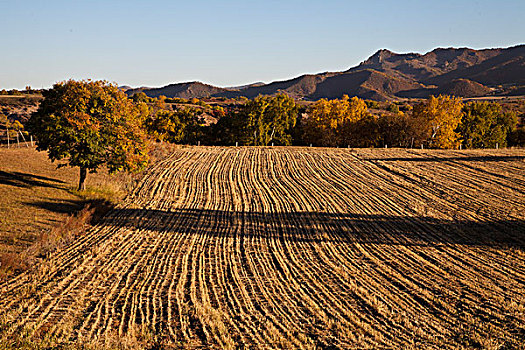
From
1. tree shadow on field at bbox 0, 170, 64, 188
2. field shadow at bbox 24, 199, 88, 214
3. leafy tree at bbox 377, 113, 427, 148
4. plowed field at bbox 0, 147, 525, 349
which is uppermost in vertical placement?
leafy tree at bbox 377, 113, 427, 148

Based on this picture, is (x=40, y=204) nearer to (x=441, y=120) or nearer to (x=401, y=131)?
(x=401, y=131)

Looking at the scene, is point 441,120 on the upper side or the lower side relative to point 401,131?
upper

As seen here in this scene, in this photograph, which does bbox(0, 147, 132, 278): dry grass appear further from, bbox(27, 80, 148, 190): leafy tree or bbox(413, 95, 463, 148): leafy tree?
bbox(413, 95, 463, 148): leafy tree

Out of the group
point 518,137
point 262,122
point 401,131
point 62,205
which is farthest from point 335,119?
point 62,205

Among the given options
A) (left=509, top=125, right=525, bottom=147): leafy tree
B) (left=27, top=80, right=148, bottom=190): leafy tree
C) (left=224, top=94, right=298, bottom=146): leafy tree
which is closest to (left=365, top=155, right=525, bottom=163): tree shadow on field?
(left=27, top=80, right=148, bottom=190): leafy tree

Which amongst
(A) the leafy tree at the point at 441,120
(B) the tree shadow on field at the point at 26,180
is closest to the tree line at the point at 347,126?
(A) the leafy tree at the point at 441,120

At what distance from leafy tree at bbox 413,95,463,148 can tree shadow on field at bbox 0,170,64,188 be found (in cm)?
5604

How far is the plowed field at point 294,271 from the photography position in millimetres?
11430

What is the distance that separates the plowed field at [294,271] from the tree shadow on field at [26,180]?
6.42 m

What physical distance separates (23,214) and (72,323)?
42.2 feet

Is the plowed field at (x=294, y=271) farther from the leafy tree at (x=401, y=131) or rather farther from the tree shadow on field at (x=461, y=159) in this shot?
the leafy tree at (x=401, y=131)

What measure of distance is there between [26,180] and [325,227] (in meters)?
23.1

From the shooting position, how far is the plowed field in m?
11.4

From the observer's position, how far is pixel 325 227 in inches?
893
